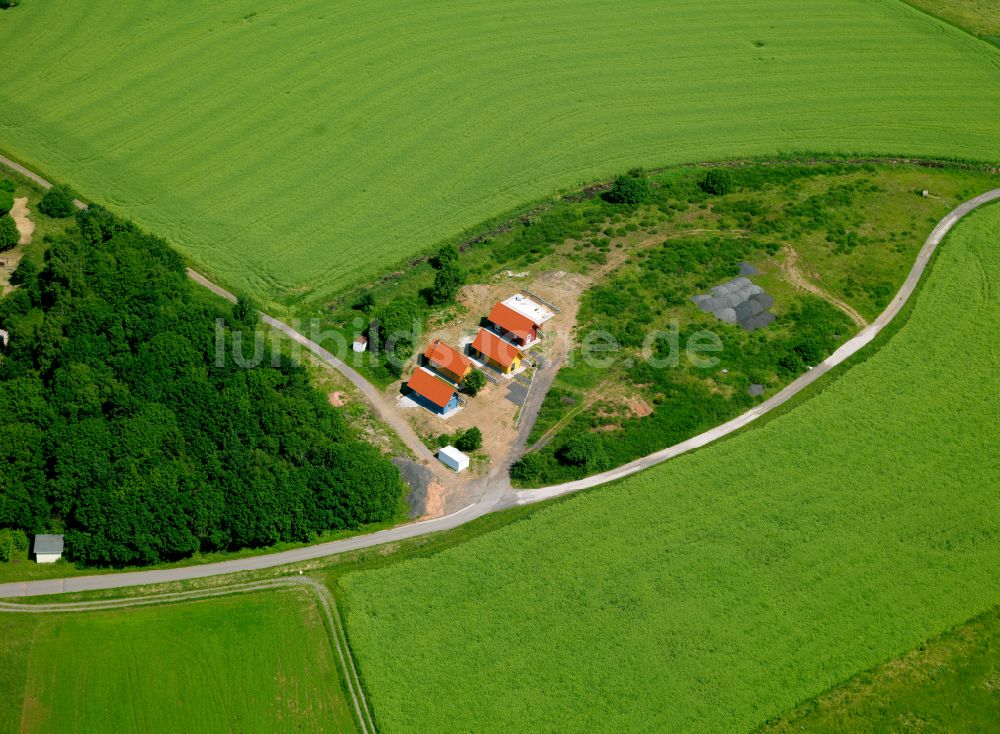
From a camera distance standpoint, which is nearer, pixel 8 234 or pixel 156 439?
pixel 156 439

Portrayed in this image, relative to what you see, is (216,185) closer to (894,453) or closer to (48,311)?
(48,311)

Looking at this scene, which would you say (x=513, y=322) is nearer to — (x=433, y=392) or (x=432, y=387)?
(x=432, y=387)

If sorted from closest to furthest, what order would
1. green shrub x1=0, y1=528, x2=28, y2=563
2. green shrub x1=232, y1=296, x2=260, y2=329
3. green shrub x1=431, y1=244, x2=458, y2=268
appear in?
green shrub x1=0, y1=528, x2=28, y2=563 → green shrub x1=232, y1=296, x2=260, y2=329 → green shrub x1=431, y1=244, x2=458, y2=268

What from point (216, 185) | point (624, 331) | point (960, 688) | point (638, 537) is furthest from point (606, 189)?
point (960, 688)

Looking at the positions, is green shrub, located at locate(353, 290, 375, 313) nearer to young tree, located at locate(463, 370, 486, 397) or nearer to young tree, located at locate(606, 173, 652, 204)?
young tree, located at locate(463, 370, 486, 397)

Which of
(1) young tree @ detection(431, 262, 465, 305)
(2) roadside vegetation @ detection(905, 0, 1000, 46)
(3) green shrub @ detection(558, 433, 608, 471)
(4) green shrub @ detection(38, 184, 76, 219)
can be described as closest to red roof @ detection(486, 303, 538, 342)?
(1) young tree @ detection(431, 262, 465, 305)

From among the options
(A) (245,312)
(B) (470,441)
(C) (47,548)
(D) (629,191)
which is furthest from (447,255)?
(C) (47,548)

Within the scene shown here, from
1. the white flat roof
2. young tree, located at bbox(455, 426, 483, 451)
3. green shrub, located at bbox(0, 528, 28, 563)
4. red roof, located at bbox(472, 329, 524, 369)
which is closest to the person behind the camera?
green shrub, located at bbox(0, 528, 28, 563)
